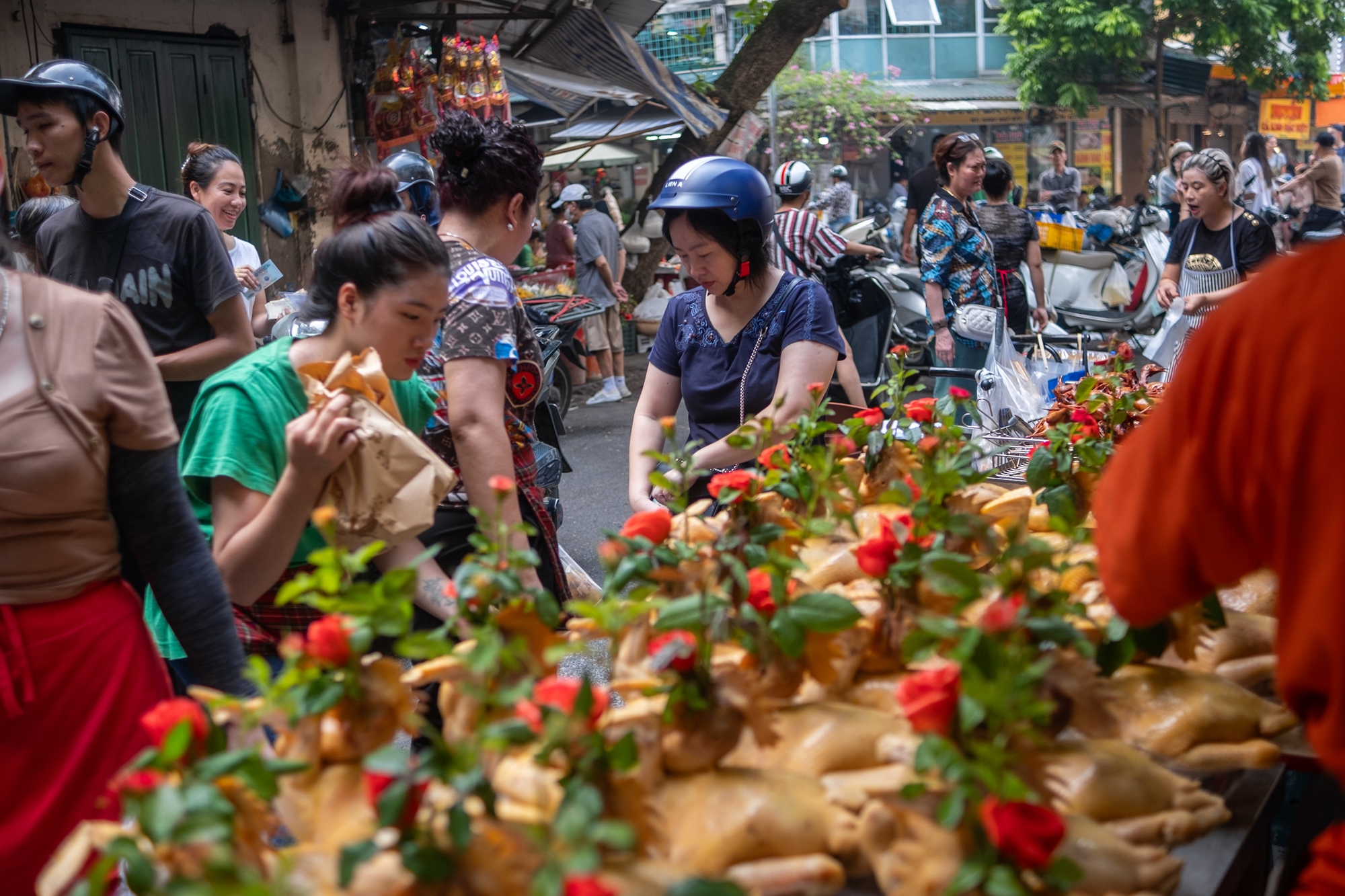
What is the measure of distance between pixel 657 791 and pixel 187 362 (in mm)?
2370

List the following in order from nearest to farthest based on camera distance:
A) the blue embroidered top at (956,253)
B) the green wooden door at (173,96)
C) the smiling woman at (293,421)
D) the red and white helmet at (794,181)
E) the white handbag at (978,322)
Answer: the smiling woman at (293,421), the white handbag at (978,322), the blue embroidered top at (956,253), the green wooden door at (173,96), the red and white helmet at (794,181)

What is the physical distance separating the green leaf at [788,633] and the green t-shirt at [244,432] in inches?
40.6

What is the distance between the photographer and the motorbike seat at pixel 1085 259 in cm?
1105

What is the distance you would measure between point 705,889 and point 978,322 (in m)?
5.49

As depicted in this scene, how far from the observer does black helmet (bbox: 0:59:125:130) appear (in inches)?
118

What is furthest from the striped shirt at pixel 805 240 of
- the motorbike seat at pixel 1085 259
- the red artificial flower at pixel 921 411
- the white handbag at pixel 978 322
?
the red artificial flower at pixel 921 411

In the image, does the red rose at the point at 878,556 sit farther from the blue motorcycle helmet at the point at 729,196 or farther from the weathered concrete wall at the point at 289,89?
the weathered concrete wall at the point at 289,89

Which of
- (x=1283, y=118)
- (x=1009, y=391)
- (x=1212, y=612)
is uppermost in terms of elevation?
(x=1283, y=118)

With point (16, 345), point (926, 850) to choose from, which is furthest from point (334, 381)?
point (926, 850)

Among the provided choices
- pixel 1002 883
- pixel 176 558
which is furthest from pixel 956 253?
pixel 1002 883

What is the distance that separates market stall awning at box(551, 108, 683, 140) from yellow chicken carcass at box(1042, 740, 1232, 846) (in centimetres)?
895

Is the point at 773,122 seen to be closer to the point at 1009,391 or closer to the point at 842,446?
the point at 1009,391

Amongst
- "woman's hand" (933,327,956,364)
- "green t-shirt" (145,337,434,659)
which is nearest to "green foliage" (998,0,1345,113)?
"woman's hand" (933,327,956,364)

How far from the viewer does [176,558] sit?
1921 millimetres
